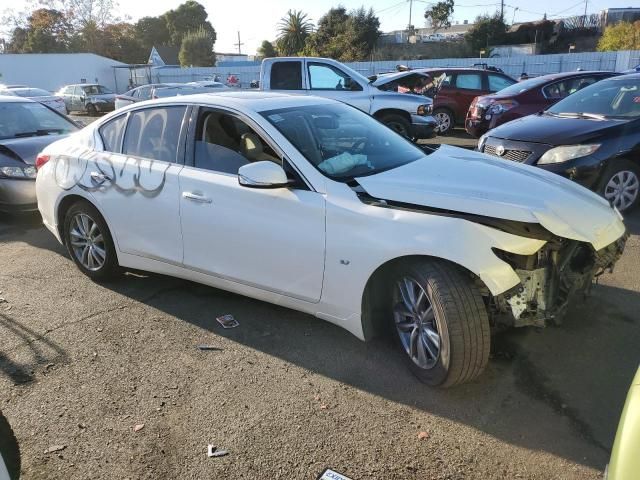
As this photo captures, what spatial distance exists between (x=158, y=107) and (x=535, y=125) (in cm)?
447

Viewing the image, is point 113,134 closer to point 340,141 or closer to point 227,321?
point 227,321

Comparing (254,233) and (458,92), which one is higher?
(458,92)

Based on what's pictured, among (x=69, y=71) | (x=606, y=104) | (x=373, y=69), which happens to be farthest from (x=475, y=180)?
(x=69, y=71)

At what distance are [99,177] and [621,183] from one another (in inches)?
213

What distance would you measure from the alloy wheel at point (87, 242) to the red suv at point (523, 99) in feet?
25.7

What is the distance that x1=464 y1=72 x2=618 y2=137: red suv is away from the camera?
995 centimetres

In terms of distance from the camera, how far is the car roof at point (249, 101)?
12.2 feet

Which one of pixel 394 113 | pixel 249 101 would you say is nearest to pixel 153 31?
pixel 394 113

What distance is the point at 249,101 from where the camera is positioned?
380cm

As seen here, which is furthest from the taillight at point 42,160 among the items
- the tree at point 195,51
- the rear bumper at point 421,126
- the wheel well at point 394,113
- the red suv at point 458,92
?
the tree at point 195,51

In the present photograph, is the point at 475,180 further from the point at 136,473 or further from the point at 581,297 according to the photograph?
the point at 136,473

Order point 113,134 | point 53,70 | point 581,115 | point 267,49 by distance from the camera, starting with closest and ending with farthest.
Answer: point 113,134 → point 581,115 → point 53,70 → point 267,49

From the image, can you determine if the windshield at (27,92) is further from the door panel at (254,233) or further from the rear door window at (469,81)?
the door panel at (254,233)

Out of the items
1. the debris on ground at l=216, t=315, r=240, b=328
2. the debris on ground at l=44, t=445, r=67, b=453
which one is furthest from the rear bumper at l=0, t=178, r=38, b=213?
the debris on ground at l=44, t=445, r=67, b=453
